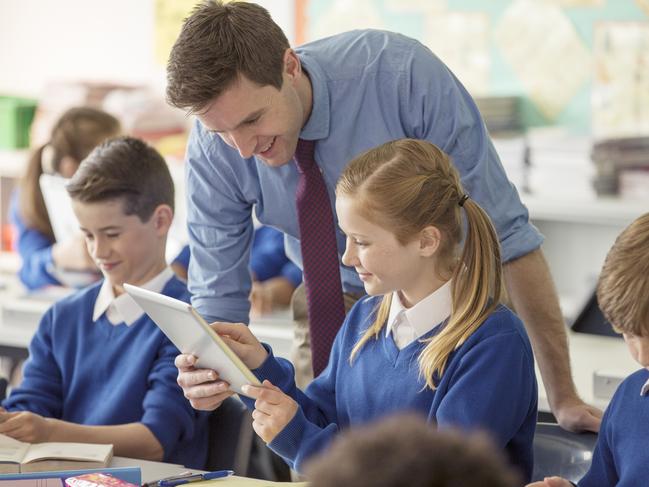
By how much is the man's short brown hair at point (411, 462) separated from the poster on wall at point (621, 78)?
3.11 metres

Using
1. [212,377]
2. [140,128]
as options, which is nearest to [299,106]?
[212,377]

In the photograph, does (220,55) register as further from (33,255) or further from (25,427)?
(33,255)

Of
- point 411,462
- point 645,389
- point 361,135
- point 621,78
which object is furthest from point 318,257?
point 621,78

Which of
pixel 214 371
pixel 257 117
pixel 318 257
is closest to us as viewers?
pixel 214 371

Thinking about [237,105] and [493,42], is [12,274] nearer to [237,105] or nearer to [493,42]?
[493,42]

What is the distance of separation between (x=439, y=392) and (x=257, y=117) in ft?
1.68

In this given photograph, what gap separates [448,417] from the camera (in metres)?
1.60

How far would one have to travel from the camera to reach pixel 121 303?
2.18 meters

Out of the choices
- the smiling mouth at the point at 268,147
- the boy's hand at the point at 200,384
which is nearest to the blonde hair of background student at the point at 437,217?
the smiling mouth at the point at 268,147

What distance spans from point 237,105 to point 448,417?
57cm

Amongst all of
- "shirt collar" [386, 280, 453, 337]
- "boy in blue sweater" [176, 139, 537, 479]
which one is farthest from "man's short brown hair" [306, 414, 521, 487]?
"shirt collar" [386, 280, 453, 337]

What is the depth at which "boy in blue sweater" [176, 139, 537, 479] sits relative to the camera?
1610 millimetres

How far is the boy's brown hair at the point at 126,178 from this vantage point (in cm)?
224

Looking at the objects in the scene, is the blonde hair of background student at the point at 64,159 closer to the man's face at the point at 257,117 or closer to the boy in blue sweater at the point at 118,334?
the boy in blue sweater at the point at 118,334
